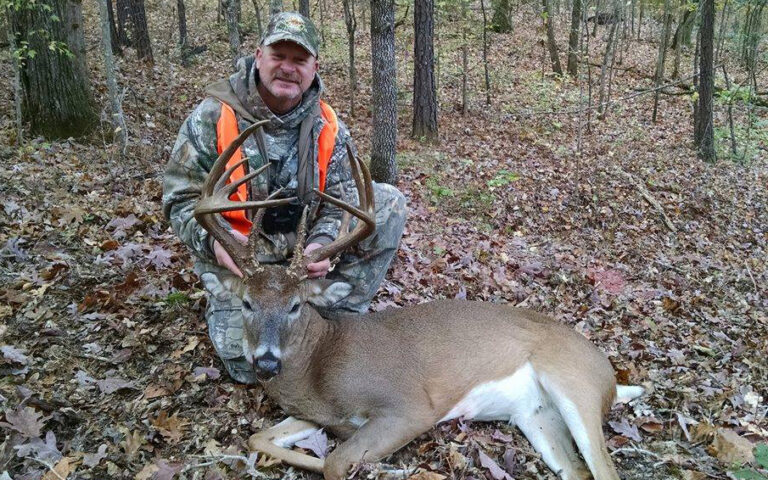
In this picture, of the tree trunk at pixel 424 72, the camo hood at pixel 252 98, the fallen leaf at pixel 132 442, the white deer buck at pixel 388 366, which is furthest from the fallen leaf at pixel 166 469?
the tree trunk at pixel 424 72

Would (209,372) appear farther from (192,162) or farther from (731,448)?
(731,448)

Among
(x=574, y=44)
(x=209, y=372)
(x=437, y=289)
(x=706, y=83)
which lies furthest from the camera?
(x=574, y=44)

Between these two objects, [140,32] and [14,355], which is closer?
[14,355]

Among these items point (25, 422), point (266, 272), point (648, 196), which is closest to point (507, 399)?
point (266, 272)

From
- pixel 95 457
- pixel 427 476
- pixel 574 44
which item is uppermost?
pixel 574 44

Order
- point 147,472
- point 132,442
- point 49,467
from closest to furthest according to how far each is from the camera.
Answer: point 49,467, point 147,472, point 132,442

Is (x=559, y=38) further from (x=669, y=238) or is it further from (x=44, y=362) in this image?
(x=44, y=362)

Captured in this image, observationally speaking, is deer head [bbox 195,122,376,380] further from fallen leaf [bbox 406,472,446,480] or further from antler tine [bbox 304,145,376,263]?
fallen leaf [bbox 406,472,446,480]

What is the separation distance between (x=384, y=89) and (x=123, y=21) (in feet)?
31.6

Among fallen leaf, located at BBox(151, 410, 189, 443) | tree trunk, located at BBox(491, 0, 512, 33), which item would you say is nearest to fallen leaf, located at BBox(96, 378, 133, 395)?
fallen leaf, located at BBox(151, 410, 189, 443)

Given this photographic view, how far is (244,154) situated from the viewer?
13.9ft

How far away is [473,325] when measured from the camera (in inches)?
167

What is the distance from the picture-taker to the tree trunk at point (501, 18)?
22.4m

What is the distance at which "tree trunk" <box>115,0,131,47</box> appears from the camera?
559 inches
